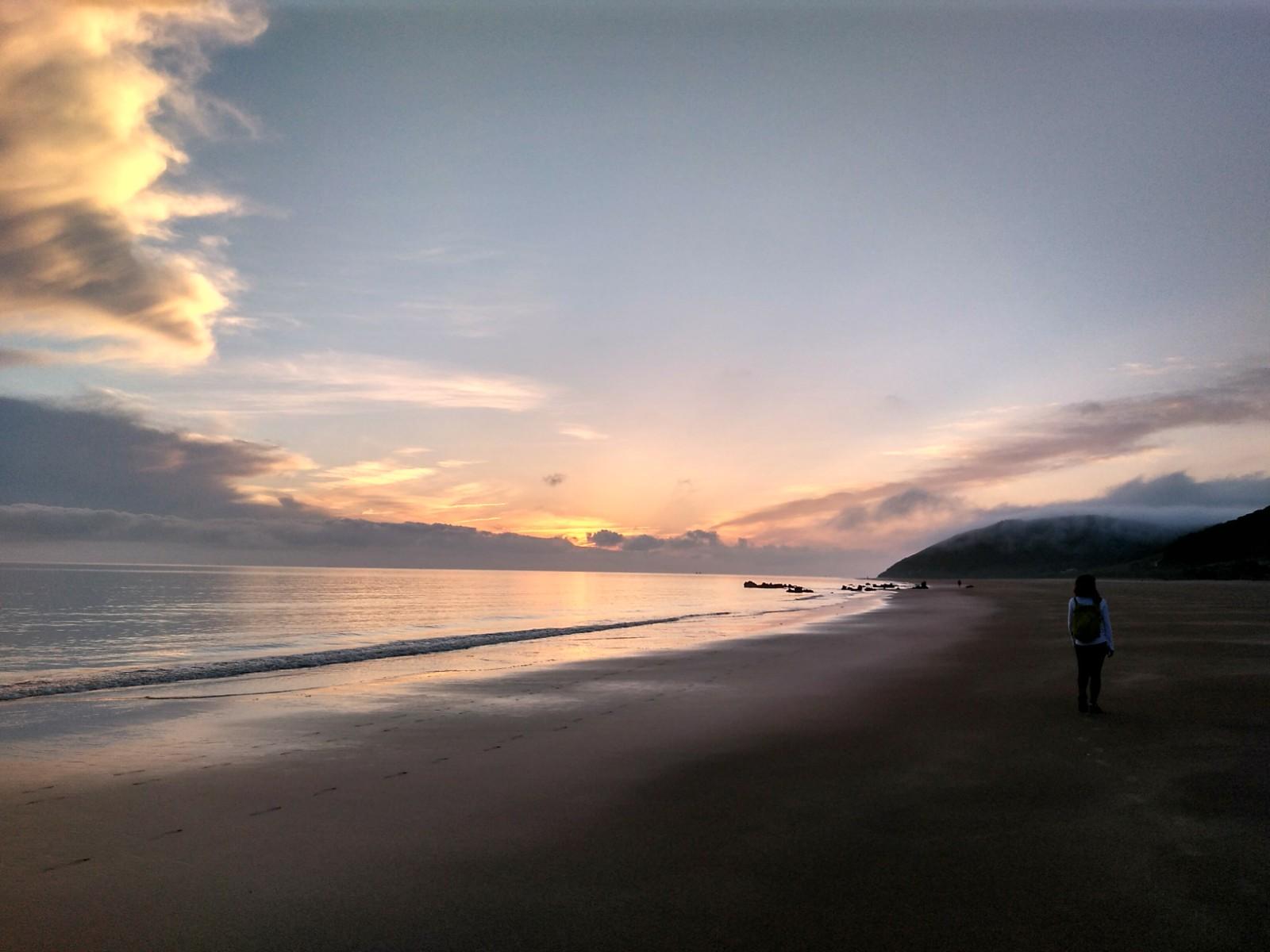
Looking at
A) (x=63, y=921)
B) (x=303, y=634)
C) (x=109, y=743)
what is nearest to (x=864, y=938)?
(x=63, y=921)

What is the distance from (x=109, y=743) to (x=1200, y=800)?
15523mm

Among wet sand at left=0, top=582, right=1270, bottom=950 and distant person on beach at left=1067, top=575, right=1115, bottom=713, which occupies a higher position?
distant person on beach at left=1067, top=575, right=1115, bottom=713

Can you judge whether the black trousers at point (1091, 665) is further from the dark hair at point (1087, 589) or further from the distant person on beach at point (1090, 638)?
the dark hair at point (1087, 589)

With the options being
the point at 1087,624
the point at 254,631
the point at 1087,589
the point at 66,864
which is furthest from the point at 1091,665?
the point at 254,631

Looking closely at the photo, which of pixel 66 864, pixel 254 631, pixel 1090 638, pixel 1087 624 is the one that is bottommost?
pixel 66 864

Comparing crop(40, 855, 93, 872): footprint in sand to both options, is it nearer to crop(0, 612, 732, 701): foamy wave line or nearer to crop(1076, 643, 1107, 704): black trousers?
crop(1076, 643, 1107, 704): black trousers

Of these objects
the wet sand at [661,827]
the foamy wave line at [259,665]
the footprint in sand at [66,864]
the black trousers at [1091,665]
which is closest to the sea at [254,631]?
the foamy wave line at [259,665]

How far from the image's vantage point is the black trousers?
1284cm

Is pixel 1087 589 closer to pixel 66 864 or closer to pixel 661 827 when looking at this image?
pixel 661 827

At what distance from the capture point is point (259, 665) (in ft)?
80.0

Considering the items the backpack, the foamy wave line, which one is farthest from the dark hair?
the foamy wave line

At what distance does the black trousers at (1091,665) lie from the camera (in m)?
12.8

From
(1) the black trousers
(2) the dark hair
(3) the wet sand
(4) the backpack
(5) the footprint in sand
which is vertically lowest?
(3) the wet sand

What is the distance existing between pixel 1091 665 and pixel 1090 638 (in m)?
0.57
